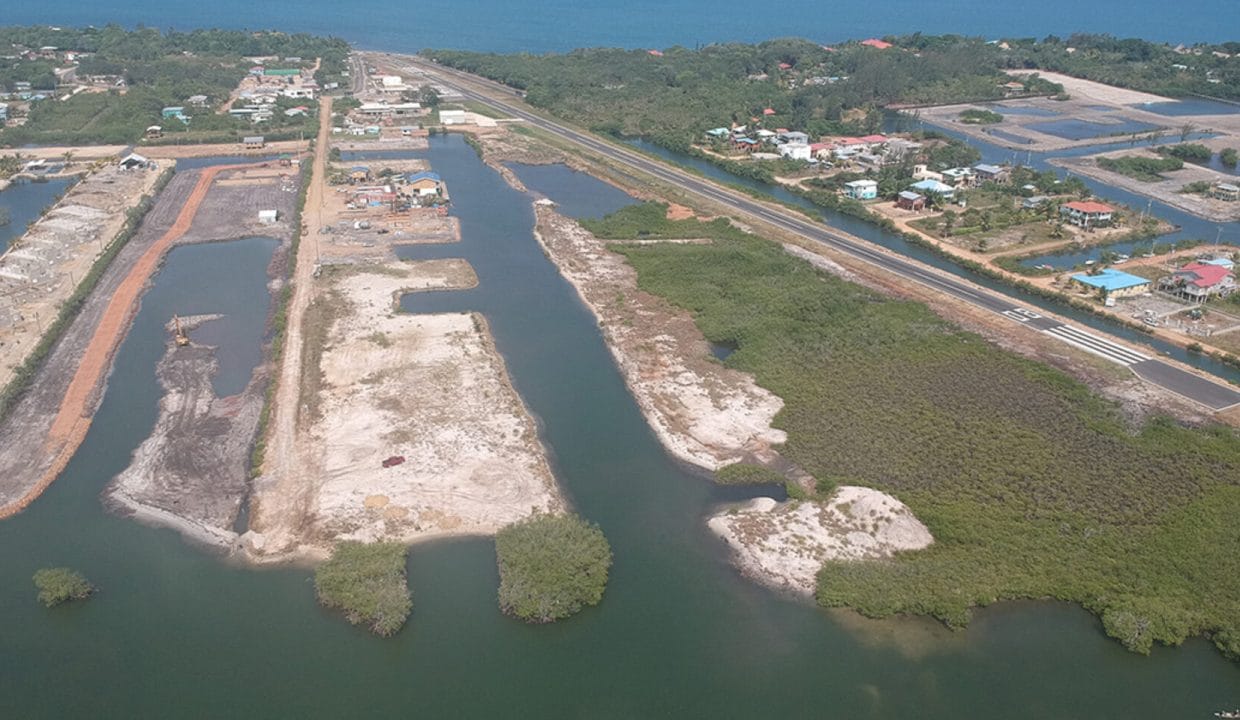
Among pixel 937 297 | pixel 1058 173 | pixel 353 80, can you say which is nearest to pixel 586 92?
pixel 353 80

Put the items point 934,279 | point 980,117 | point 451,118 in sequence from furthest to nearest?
1. point 980,117
2. point 451,118
3. point 934,279

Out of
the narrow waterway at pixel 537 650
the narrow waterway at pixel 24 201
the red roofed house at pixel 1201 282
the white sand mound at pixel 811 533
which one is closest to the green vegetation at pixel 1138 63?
the red roofed house at pixel 1201 282

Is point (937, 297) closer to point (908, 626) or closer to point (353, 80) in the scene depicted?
point (908, 626)

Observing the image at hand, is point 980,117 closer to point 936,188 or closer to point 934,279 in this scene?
point 936,188

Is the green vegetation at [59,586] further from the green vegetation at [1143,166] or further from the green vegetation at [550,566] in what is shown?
the green vegetation at [1143,166]

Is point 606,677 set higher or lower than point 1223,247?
lower

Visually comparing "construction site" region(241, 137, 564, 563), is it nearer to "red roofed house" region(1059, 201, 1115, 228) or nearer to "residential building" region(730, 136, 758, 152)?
Result: "red roofed house" region(1059, 201, 1115, 228)

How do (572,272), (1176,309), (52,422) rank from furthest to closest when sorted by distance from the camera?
1. (572,272)
2. (1176,309)
3. (52,422)

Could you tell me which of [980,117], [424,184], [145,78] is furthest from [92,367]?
[980,117]
